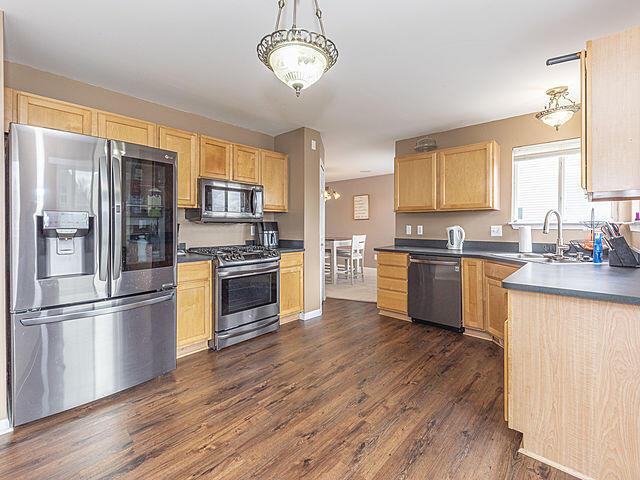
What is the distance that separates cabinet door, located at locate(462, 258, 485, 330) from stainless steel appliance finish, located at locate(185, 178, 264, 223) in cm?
236

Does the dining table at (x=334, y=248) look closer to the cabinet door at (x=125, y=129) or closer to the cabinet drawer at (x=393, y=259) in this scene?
the cabinet drawer at (x=393, y=259)

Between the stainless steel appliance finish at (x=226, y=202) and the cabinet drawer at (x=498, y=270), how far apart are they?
98.2 inches

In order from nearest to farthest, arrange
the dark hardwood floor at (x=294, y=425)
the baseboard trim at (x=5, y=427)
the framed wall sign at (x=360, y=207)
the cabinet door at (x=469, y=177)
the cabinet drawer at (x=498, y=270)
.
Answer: the dark hardwood floor at (x=294, y=425) < the baseboard trim at (x=5, y=427) < the cabinet drawer at (x=498, y=270) < the cabinet door at (x=469, y=177) < the framed wall sign at (x=360, y=207)

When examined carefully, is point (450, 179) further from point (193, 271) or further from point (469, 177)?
point (193, 271)

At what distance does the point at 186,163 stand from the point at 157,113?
629 millimetres

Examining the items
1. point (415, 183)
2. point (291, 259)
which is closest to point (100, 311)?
point (291, 259)

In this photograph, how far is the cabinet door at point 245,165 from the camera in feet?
11.8

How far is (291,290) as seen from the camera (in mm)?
3943

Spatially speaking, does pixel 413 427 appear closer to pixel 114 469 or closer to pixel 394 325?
pixel 114 469

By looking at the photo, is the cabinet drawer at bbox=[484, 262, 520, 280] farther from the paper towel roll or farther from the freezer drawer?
the freezer drawer

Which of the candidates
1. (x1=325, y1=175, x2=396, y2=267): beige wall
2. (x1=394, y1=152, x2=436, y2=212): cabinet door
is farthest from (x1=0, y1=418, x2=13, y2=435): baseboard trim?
(x1=325, y1=175, x2=396, y2=267): beige wall

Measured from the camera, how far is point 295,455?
5.51ft

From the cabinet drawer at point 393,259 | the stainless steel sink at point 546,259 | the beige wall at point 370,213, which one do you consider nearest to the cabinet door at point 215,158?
the cabinet drawer at point 393,259

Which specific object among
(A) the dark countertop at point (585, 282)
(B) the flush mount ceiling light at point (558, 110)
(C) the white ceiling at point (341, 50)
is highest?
(C) the white ceiling at point (341, 50)
